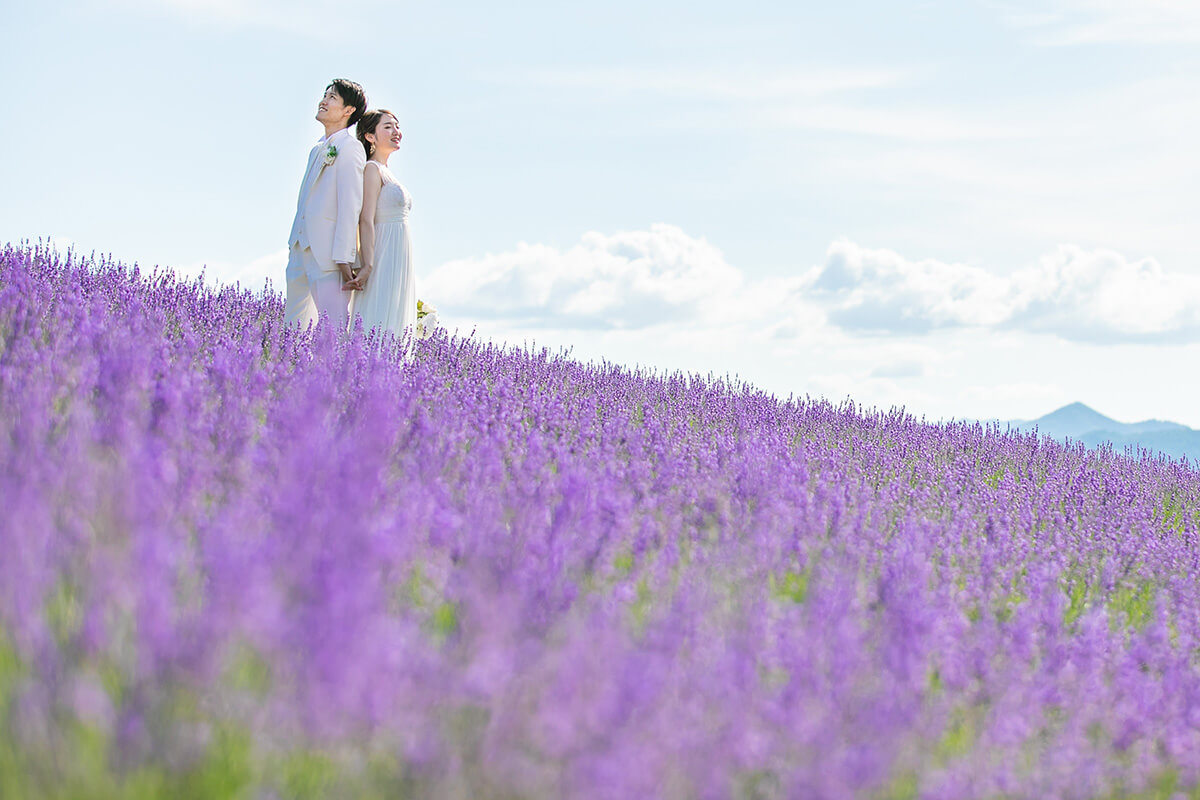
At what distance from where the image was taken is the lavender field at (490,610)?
1.69 meters

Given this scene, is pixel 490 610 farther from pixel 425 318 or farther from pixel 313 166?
pixel 425 318

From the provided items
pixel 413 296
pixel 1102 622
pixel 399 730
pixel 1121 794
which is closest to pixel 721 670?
pixel 399 730

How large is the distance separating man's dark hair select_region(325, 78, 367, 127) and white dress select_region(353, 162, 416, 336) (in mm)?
457

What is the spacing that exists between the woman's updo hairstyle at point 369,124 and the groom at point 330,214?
55 millimetres

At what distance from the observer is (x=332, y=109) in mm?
7465

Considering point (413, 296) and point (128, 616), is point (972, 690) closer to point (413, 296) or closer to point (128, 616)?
point (128, 616)

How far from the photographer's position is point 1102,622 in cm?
364

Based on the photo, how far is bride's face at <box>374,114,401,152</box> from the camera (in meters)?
7.62

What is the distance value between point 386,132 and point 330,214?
2.48 feet

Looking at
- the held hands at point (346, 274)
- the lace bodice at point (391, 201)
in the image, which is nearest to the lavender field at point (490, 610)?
the held hands at point (346, 274)

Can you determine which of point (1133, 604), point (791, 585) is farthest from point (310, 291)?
point (1133, 604)

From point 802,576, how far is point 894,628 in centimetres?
92

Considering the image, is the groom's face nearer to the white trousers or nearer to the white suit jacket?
the white suit jacket

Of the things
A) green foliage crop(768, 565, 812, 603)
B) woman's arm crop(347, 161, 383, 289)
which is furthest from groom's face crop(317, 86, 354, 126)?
green foliage crop(768, 565, 812, 603)
